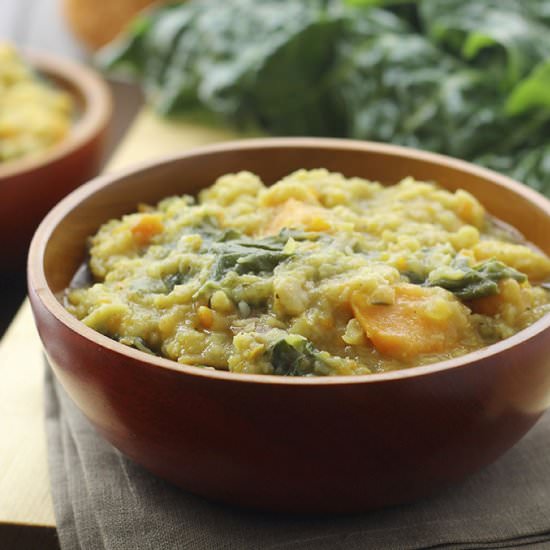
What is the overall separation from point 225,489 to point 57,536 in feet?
1.56

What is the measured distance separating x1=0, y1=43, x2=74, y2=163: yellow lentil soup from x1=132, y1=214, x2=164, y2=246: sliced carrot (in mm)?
1425

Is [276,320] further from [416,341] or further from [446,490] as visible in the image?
[446,490]

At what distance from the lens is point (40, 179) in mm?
3645

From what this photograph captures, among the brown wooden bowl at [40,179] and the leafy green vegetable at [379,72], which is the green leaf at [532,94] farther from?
the brown wooden bowl at [40,179]

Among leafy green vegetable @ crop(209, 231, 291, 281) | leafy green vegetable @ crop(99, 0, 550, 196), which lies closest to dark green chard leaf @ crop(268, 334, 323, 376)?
leafy green vegetable @ crop(209, 231, 291, 281)

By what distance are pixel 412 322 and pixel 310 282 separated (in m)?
0.26

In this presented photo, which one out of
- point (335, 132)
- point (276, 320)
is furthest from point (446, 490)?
point (335, 132)

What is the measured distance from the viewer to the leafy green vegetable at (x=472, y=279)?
7.22 ft

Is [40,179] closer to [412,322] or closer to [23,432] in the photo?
[23,432]

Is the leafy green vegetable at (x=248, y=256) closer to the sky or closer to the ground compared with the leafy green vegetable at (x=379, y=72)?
closer to the sky

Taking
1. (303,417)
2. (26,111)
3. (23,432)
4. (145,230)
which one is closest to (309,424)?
(303,417)

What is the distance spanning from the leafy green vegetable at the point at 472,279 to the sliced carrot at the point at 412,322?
50 millimetres

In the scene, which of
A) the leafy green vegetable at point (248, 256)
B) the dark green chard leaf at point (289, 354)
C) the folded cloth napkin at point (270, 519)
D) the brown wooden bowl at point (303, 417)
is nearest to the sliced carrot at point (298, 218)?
the leafy green vegetable at point (248, 256)

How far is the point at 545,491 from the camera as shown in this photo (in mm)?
2307
